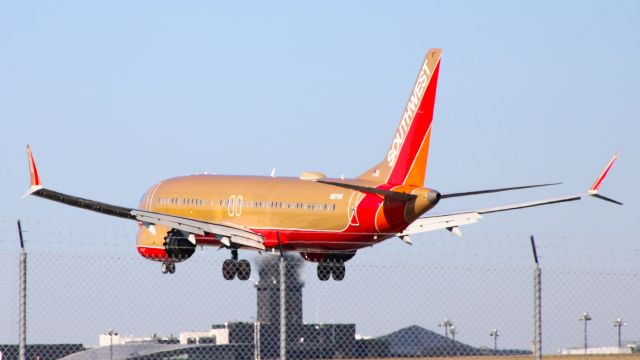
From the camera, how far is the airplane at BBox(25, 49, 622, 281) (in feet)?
182

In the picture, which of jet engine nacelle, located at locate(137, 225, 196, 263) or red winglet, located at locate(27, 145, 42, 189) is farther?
jet engine nacelle, located at locate(137, 225, 196, 263)

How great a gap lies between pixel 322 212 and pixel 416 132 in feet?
18.4

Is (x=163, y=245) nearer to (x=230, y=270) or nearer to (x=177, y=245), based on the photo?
(x=177, y=245)

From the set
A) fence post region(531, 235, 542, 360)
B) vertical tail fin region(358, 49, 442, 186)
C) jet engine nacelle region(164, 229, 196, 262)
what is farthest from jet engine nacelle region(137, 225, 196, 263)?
fence post region(531, 235, 542, 360)

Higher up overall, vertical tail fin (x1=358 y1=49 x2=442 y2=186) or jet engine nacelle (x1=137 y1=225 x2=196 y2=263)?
vertical tail fin (x1=358 y1=49 x2=442 y2=186)

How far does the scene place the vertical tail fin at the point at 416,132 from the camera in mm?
56750

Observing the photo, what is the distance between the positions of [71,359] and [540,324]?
5531 centimetres

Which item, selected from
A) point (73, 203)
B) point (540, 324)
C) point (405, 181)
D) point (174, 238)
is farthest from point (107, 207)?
point (540, 324)

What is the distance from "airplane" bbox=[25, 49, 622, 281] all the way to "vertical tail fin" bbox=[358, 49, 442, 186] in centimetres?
4

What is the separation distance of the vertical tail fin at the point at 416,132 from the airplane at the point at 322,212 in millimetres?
39

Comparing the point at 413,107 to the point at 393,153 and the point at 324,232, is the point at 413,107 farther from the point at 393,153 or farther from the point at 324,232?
the point at 324,232

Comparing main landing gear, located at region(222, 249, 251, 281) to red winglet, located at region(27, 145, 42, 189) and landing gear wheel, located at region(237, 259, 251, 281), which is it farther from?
red winglet, located at region(27, 145, 42, 189)

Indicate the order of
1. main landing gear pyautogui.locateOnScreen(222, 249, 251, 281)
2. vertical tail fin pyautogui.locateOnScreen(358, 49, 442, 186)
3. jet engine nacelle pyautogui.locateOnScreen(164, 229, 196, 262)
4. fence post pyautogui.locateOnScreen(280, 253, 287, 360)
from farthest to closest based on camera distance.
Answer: main landing gear pyautogui.locateOnScreen(222, 249, 251, 281)
jet engine nacelle pyautogui.locateOnScreen(164, 229, 196, 262)
vertical tail fin pyautogui.locateOnScreen(358, 49, 442, 186)
fence post pyautogui.locateOnScreen(280, 253, 287, 360)

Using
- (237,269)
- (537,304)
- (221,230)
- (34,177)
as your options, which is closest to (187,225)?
(221,230)
